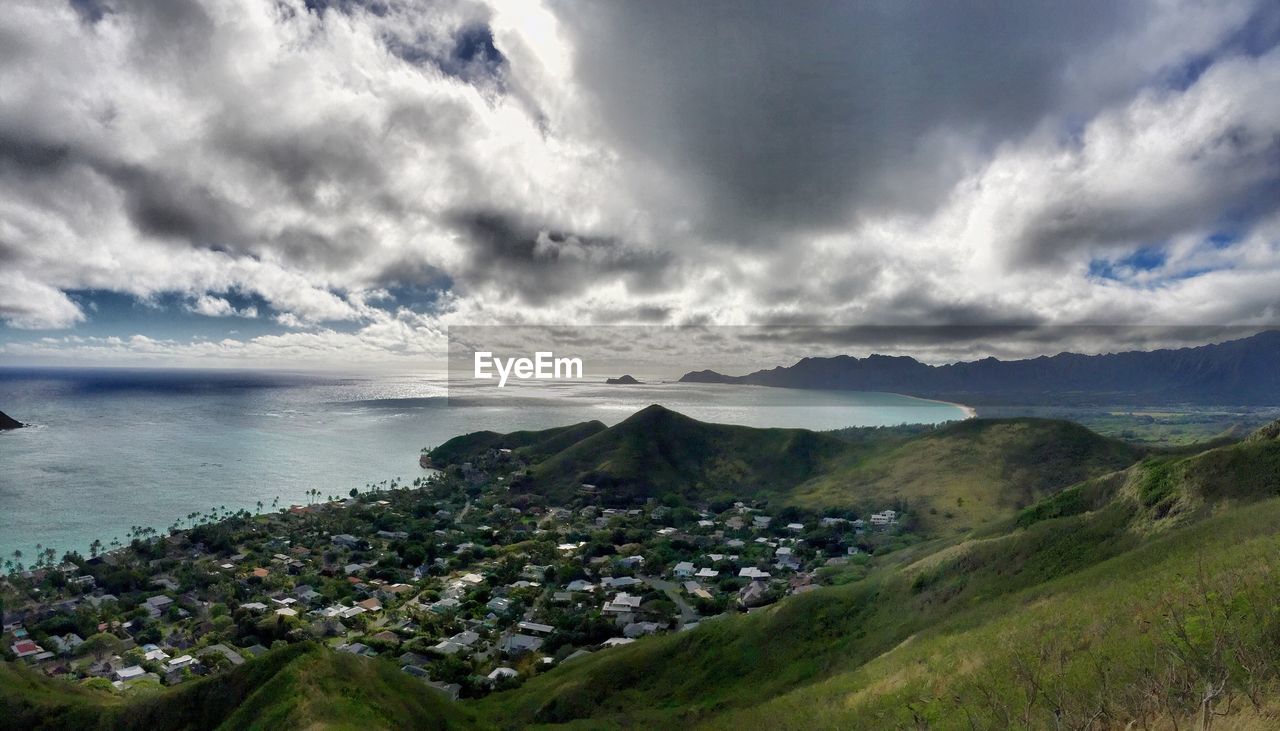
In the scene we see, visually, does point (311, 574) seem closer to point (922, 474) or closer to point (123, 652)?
point (123, 652)

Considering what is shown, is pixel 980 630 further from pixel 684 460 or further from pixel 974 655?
pixel 684 460

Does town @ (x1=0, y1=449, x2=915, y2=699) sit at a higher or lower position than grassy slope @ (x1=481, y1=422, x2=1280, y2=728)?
lower

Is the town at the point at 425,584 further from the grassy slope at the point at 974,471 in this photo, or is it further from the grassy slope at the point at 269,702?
the grassy slope at the point at 269,702

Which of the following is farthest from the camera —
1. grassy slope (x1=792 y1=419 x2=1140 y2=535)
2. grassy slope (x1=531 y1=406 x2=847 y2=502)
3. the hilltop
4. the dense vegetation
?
grassy slope (x1=531 y1=406 x2=847 y2=502)

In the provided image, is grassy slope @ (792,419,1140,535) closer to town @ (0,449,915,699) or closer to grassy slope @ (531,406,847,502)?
town @ (0,449,915,699)

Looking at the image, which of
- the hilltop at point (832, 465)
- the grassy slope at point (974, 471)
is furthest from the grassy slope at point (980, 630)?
the hilltop at point (832, 465)

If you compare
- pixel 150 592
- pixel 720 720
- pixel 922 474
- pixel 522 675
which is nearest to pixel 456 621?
pixel 522 675

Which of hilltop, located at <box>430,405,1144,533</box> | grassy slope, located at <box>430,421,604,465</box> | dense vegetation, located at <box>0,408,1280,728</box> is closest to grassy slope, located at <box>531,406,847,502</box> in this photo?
hilltop, located at <box>430,405,1144,533</box>
